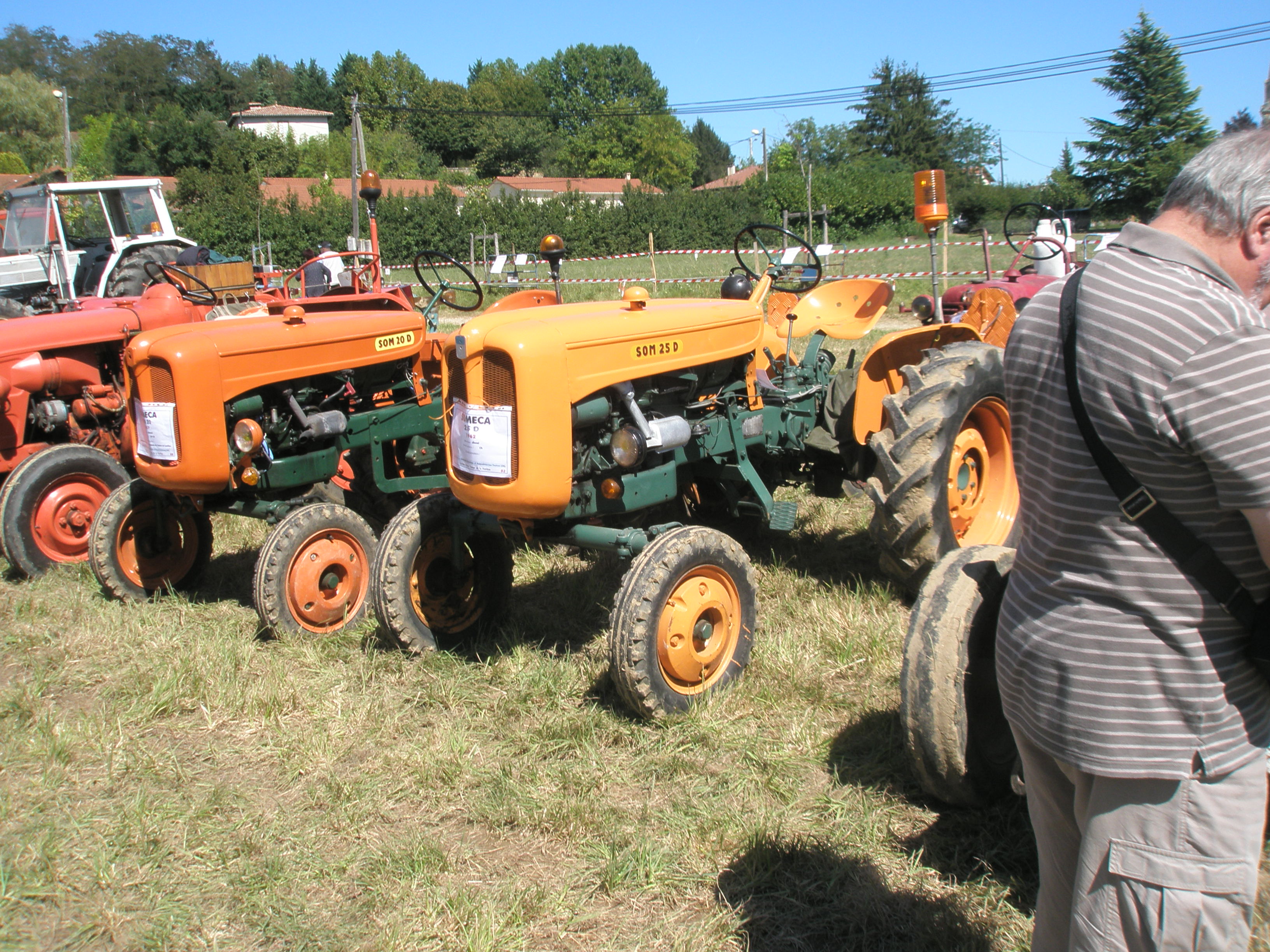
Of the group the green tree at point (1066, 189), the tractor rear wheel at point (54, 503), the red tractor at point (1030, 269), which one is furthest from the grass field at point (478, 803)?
the green tree at point (1066, 189)

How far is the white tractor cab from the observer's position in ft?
34.0

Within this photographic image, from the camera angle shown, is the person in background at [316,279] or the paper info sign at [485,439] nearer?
the paper info sign at [485,439]

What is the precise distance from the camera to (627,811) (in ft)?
9.00

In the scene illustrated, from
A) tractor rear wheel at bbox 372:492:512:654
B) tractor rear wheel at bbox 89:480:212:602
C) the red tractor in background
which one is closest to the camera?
tractor rear wheel at bbox 372:492:512:654

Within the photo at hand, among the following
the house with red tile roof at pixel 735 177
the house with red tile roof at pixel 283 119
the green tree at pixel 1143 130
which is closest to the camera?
the green tree at pixel 1143 130

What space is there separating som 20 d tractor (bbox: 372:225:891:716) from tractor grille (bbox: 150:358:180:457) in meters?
1.13

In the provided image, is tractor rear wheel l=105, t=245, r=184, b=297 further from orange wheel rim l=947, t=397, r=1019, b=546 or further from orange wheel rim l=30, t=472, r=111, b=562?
orange wheel rim l=947, t=397, r=1019, b=546

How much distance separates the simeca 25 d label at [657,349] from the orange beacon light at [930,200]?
5.19ft

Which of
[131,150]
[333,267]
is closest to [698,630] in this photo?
[333,267]

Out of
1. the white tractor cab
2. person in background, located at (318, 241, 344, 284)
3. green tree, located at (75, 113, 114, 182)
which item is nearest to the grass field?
person in background, located at (318, 241, 344, 284)

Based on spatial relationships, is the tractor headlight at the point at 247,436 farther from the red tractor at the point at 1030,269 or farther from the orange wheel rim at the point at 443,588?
the red tractor at the point at 1030,269

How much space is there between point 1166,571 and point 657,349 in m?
2.29

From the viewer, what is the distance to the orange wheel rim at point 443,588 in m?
3.74

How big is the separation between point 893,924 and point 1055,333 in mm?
1494
